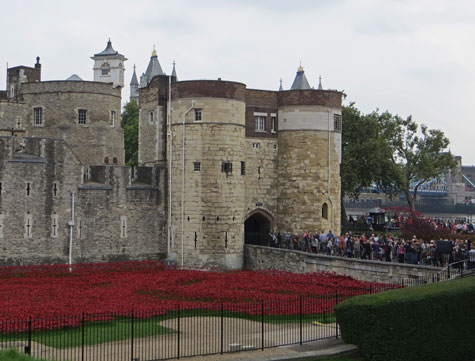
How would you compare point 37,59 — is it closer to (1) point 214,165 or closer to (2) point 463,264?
(1) point 214,165

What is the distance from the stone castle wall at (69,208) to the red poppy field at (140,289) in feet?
4.73

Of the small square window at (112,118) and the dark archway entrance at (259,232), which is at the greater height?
the small square window at (112,118)

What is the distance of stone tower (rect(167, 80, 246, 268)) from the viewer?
45.6 meters

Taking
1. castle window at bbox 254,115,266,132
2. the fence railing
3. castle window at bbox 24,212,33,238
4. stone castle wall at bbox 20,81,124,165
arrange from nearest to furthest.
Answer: the fence railing, castle window at bbox 24,212,33,238, castle window at bbox 254,115,266,132, stone castle wall at bbox 20,81,124,165

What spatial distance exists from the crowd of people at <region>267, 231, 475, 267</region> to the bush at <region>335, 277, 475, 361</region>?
9784 mm

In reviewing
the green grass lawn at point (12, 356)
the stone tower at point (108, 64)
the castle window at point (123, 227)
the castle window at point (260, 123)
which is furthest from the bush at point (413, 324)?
the stone tower at point (108, 64)

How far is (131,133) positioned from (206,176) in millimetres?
35521

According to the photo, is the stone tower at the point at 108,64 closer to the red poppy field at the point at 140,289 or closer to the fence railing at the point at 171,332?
the red poppy field at the point at 140,289

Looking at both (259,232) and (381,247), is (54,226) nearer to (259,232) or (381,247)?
(259,232)

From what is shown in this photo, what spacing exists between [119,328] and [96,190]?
67.8 feet

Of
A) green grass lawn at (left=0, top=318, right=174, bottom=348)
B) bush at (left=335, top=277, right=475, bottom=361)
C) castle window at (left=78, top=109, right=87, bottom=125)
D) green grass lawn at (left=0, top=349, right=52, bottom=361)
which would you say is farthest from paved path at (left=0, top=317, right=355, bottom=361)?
castle window at (left=78, top=109, right=87, bottom=125)

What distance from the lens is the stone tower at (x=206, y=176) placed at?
1796 inches

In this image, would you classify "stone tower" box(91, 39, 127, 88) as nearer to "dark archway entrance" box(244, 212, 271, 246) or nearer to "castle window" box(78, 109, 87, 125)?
"castle window" box(78, 109, 87, 125)

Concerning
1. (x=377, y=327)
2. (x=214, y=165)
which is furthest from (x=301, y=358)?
(x=214, y=165)
